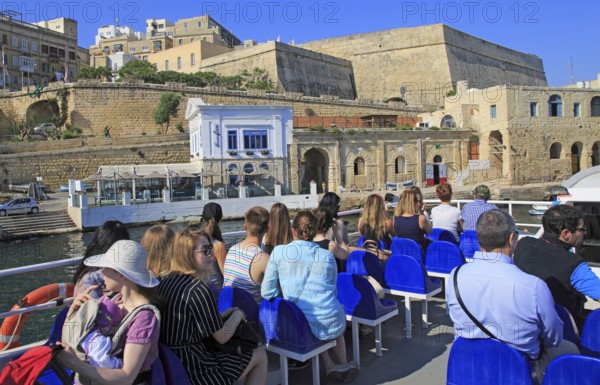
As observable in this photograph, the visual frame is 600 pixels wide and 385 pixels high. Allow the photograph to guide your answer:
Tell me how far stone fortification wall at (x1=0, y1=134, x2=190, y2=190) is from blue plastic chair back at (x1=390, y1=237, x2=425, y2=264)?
1182 inches

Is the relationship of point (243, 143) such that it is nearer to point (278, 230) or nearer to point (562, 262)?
point (278, 230)

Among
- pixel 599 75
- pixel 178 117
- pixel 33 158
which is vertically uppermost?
pixel 599 75

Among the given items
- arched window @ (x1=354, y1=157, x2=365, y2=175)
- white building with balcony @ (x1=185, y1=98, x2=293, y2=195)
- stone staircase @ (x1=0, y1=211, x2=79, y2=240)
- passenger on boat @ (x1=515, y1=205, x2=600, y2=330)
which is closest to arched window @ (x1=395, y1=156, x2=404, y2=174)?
arched window @ (x1=354, y1=157, x2=365, y2=175)

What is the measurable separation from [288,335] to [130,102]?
38.0 metres

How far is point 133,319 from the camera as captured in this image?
2365 mm

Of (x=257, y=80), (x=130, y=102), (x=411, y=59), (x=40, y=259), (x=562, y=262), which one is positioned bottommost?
(x=40, y=259)

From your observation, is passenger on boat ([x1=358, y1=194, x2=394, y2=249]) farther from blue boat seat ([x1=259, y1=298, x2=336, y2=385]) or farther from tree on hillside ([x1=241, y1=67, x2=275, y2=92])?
tree on hillside ([x1=241, y1=67, x2=275, y2=92])

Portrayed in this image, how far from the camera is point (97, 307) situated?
2342mm

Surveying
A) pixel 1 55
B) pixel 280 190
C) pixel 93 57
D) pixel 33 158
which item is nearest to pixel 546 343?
pixel 280 190

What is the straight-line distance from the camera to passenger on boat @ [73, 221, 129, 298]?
322 centimetres

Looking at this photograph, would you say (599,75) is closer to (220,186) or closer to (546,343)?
(220,186)

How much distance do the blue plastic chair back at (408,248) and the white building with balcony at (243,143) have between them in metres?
23.1

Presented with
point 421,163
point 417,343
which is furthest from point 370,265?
point 421,163

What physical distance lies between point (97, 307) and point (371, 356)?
2403 millimetres
